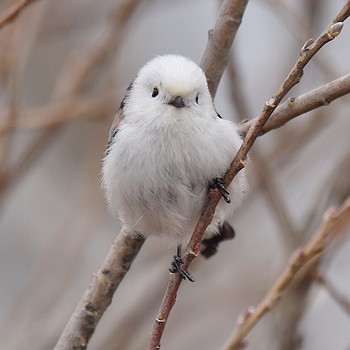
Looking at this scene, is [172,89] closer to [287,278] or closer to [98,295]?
[287,278]

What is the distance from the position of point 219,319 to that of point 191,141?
1926mm

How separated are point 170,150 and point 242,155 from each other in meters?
0.26

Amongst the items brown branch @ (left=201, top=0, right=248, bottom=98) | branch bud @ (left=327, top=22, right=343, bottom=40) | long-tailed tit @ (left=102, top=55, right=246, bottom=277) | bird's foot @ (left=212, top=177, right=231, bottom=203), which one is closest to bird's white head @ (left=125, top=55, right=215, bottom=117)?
long-tailed tit @ (left=102, top=55, right=246, bottom=277)

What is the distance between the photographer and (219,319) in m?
3.54

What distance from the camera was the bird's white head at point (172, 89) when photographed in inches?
69.4

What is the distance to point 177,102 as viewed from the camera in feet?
5.78

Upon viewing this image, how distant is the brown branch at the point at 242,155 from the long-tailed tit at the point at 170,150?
0.07 metres

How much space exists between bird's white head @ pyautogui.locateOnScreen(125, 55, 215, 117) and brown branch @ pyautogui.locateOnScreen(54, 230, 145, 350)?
480 mm

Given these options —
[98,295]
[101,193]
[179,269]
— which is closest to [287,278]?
[179,269]

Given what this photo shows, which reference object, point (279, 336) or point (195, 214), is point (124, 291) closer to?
point (279, 336)

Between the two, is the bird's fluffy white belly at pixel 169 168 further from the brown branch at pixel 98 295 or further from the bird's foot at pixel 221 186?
the brown branch at pixel 98 295

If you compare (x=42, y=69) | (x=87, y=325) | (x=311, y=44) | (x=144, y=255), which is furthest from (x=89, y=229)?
(x=42, y=69)

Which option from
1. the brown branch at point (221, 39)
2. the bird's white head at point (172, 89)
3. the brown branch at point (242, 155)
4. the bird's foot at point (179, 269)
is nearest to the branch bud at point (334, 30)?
the brown branch at point (242, 155)

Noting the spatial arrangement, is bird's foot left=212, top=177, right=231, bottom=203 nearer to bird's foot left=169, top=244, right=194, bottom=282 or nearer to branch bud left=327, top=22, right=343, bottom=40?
bird's foot left=169, top=244, right=194, bottom=282
